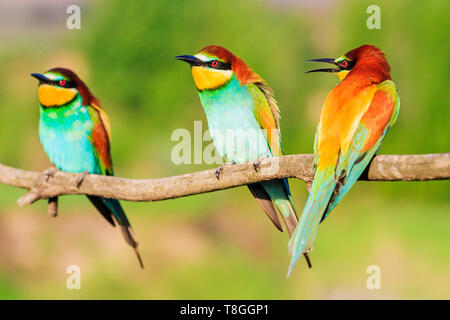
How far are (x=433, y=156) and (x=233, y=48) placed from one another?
5.13m

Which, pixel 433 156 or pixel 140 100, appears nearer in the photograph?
pixel 433 156

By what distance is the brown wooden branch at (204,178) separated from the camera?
1478mm

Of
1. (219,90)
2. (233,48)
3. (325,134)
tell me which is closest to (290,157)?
(325,134)

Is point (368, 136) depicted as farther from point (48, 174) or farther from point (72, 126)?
point (72, 126)

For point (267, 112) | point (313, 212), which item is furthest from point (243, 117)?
point (313, 212)

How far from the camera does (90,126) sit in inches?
104

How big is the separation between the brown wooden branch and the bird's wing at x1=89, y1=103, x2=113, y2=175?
287 millimetres

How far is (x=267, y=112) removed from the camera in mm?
2217

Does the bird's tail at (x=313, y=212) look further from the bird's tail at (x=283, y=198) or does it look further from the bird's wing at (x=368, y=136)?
the bird's tail at (x=283, y=198)

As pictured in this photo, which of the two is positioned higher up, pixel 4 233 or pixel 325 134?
pixel 325 134

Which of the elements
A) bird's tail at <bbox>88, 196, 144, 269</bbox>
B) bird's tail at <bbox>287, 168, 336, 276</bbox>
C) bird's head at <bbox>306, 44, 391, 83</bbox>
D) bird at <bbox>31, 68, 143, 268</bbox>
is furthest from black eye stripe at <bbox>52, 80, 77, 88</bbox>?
bird's tail at <bbox>287, 168, 336, 276</bbox>

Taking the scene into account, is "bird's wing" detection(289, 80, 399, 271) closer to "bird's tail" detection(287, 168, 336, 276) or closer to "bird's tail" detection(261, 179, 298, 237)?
"bird's tail" detection(287, 168, 336, 276)

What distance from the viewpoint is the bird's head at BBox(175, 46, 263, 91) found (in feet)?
6.58

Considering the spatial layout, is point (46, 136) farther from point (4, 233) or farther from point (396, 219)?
point (396, 219)
